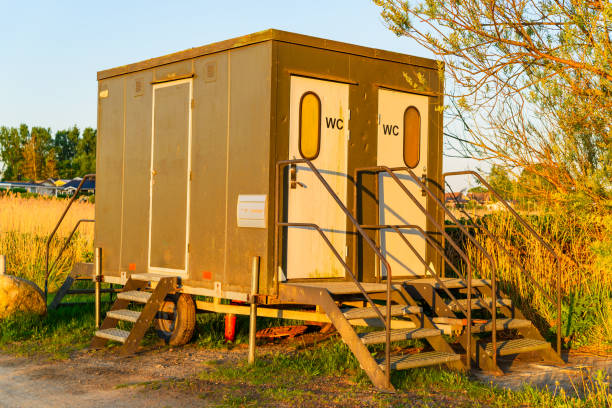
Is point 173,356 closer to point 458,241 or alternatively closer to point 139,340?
point 139,340

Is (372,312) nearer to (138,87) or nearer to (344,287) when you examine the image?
(344,287)

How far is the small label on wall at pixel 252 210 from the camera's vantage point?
7312mm

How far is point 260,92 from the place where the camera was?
740cm

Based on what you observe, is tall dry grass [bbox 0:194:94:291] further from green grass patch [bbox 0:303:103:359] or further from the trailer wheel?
the trailer wheel

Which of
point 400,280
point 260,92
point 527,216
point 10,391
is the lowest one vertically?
point 10,391

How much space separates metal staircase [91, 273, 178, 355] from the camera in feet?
26.0

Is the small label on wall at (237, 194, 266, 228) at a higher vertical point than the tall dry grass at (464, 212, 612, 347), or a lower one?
higher

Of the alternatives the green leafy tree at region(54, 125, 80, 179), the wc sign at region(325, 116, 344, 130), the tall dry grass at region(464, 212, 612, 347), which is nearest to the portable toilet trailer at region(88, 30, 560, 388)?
the wc sign at region(325, 116, 344, 130)

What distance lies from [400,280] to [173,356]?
2706 millimetres

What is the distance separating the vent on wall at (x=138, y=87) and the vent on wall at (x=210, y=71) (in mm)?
1299

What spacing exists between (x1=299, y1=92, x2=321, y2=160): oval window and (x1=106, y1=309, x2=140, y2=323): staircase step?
2.68 meters

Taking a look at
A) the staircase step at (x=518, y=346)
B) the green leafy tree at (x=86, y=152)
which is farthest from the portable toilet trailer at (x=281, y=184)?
the green leafy tree at (x=86, y=152)

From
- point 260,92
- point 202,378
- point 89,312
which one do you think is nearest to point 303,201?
point 260,92

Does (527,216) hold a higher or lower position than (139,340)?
higher
